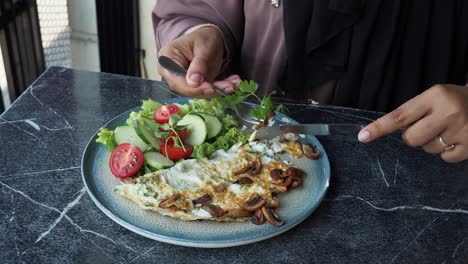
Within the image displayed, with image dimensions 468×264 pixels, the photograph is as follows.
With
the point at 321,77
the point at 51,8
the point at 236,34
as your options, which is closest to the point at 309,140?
the point at 321,77

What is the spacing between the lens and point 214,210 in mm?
889

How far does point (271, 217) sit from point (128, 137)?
0.37m

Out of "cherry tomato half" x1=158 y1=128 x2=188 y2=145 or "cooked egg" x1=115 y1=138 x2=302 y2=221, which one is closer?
Result: "cooked egg" x1=115 y1=138 x2=302 y2=221

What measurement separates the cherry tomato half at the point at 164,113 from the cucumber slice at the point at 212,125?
0.25 ft

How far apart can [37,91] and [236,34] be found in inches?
22.5

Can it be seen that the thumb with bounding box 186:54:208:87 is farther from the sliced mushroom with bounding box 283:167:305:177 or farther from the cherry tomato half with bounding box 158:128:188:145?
the sliced mushroom with bounding box 283:167:305:177

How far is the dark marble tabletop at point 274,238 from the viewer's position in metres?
0.87

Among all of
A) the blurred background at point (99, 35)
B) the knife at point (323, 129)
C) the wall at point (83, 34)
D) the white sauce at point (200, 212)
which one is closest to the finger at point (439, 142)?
the knife at point (323, 129)

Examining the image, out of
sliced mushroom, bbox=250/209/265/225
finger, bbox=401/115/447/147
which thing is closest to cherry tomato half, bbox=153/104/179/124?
sliced mushroom, bbox=250/209/265/225

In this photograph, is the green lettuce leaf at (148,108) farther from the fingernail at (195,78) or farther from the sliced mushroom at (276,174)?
the sliced mushroom at (276,174)

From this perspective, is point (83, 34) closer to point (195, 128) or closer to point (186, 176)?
point (195, 128)

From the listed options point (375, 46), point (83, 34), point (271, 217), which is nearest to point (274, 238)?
point (271, 217)

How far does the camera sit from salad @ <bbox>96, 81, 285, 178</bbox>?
102cm

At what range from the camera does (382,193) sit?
3.43 feet
